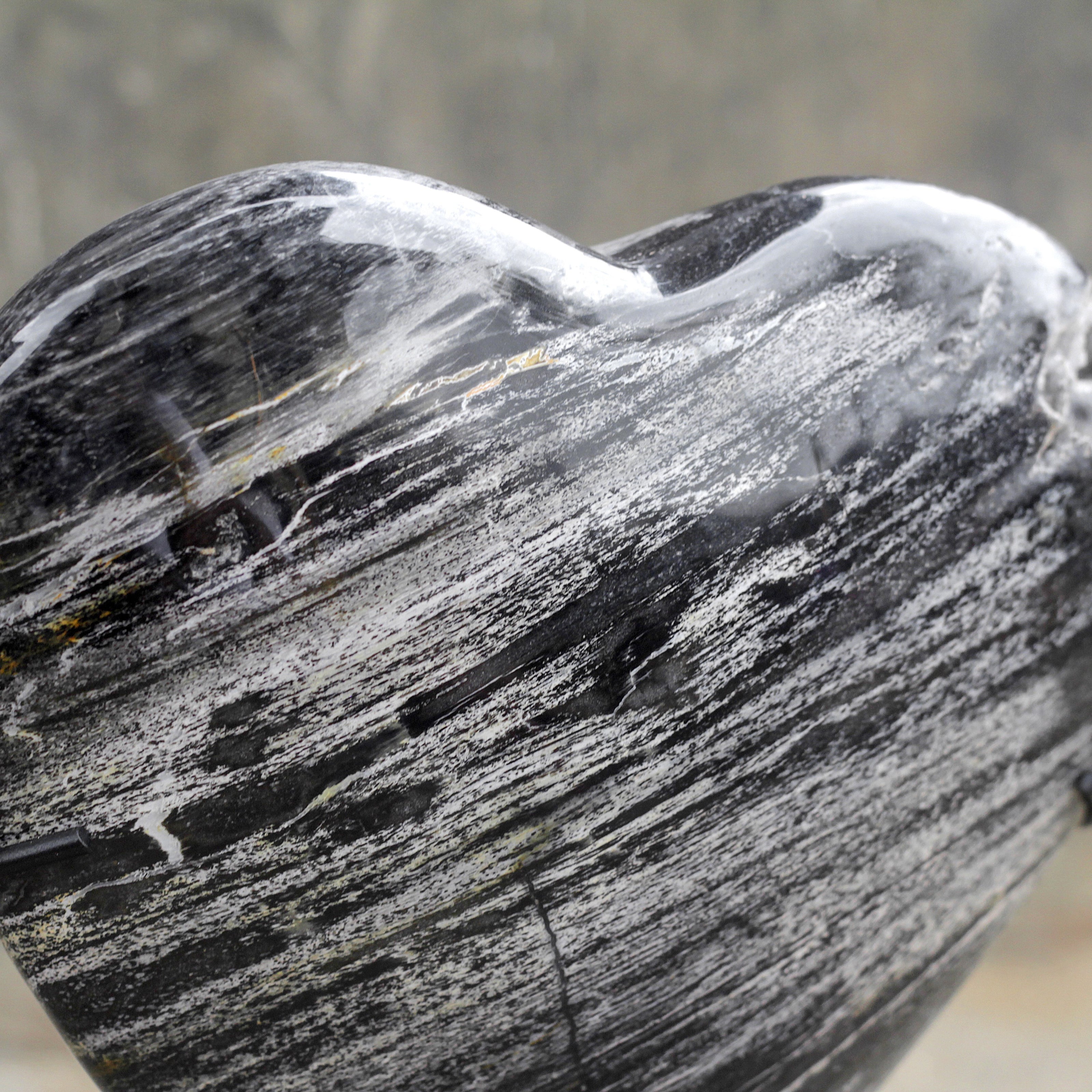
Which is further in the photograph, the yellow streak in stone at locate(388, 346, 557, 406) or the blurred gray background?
the blurred gray background

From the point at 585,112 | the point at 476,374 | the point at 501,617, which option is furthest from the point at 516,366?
the point at 585,112

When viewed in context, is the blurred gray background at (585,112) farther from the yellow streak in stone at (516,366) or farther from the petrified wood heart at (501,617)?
the yellow streak in stone at (516,366)

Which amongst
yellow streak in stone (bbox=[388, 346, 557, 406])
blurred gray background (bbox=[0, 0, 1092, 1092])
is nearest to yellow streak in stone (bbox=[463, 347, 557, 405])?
yellow streak in stone (bbox=[388, 346, 557, 406])

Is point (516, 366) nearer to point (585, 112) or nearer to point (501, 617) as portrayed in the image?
point (501, 617)

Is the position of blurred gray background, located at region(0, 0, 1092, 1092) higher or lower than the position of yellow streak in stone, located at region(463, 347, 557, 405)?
higher

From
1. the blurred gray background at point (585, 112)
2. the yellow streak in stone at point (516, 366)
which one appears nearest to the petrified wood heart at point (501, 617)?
the yellow streak in stone at point (516, 366)

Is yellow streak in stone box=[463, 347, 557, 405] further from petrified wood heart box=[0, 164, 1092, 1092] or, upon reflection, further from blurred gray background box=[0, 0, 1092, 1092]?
blurred gray background box=[0, 0, 1092, 1092]

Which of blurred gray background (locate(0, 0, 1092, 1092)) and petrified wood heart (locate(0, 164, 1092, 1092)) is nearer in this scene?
petrified wood heart (locate(0, 164, 1092, 1092))
